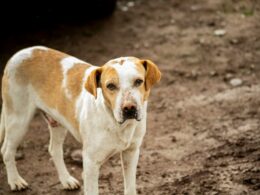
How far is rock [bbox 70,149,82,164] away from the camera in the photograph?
5738 mm

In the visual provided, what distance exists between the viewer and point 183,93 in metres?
7.04

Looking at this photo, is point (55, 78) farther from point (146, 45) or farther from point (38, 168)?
point (146, 45)

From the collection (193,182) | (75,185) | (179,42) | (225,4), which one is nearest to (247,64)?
(179,42)

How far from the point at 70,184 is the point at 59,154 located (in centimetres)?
35

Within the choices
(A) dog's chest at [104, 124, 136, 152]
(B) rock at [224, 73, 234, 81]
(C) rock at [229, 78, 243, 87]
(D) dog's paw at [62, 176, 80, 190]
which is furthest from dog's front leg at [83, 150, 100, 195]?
(B) rock at [224, 73, 234, 81]

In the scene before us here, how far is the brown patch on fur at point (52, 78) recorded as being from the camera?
4.59 meters

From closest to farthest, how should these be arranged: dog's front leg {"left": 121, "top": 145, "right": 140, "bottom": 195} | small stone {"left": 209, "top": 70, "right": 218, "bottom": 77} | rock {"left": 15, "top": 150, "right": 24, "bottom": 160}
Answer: dog's front leg {"left": 121, "top": 145, "right": 140, "bottom": 195}, rock {"left": 15, "top": 150, "right": 24, "bottom": 160}, small stone {"left": 209, "top": 70, "right": 218, "bottom": 77}

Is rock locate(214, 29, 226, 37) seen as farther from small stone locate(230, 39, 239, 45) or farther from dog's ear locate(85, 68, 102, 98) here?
dog's ear locate(85, 68, 102, 98)

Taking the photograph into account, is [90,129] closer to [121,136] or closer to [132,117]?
[121,136]

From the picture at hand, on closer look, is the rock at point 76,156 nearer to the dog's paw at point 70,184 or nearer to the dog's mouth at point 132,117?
the dog's paw at point 70,184

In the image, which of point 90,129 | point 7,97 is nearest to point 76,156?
point 7,97

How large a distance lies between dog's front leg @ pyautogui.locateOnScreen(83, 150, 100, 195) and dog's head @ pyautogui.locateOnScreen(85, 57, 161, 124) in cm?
56

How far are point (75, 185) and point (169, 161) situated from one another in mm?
1113

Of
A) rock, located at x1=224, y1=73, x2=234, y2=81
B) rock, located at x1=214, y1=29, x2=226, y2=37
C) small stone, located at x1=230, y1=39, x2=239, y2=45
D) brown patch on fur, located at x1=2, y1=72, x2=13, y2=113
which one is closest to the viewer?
brown patch on fur, located at x1=2, y1=72, x2=13, y2=113
